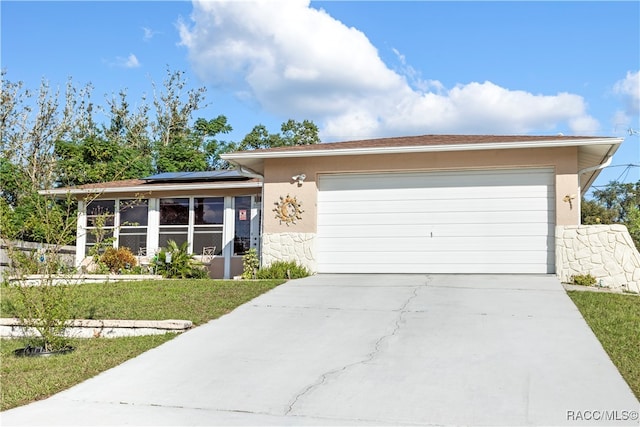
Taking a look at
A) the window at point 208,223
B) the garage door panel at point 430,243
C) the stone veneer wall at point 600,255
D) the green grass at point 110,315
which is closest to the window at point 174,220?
the window at point 208,223

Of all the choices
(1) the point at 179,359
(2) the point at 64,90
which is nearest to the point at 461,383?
(1) the point at 179,359

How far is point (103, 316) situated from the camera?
936 centimetres

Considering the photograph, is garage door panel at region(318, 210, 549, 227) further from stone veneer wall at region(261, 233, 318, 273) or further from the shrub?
the shrub

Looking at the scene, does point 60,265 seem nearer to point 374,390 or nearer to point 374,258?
point 374,390

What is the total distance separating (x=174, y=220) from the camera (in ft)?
59.4

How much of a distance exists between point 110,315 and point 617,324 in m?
7.55

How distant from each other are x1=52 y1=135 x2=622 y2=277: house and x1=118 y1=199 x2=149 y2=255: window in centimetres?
480

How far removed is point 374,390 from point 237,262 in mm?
11917

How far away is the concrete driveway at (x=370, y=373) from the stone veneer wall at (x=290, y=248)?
13.2 feet

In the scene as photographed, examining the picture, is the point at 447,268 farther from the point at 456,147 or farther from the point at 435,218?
the point at 456,147

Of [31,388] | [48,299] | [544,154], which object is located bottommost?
[31,388]

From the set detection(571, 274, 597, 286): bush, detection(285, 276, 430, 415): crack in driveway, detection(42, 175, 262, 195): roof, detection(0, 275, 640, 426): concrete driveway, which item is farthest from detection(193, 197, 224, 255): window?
detection(571, 274, 597, 286): bush

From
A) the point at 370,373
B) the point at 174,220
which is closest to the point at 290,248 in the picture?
the point at 174,220

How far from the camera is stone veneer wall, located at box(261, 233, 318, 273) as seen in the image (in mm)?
13867
